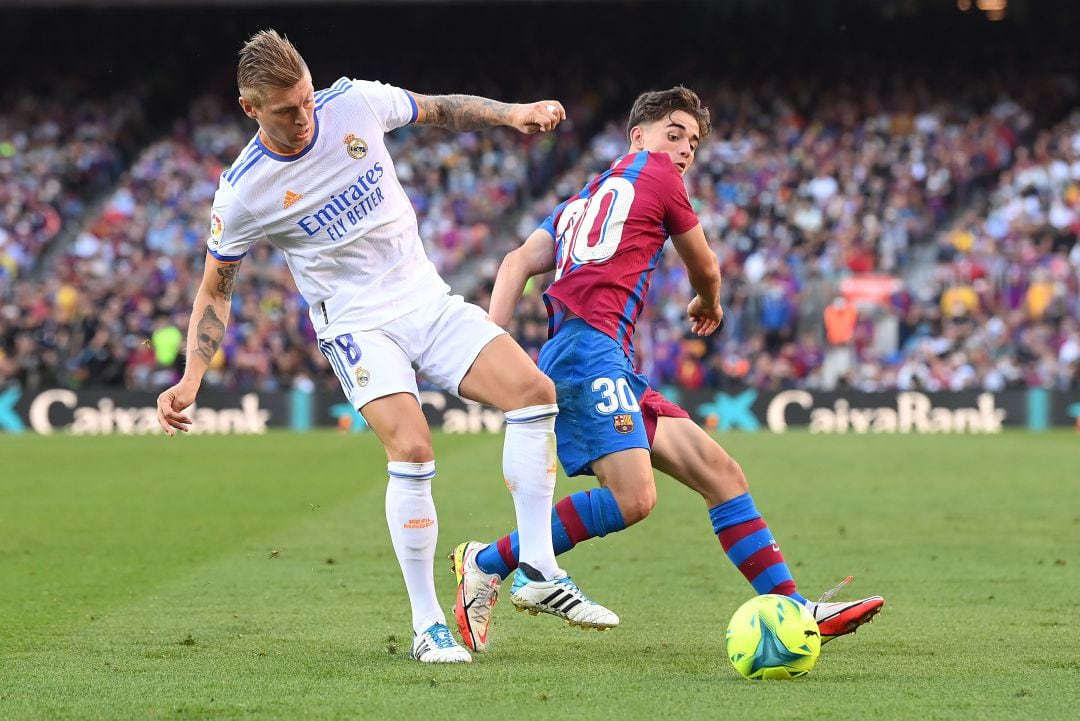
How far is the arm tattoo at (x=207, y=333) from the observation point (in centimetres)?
581

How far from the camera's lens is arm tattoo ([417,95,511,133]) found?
230 inches

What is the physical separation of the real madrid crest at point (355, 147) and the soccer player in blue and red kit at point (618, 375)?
795 millimetres

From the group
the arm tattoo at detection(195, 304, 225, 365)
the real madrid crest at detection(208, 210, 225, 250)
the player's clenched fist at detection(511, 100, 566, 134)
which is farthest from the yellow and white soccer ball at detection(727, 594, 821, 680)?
the real madrid crest at detection(208, 210, 225, 250)

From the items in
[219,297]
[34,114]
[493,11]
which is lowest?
[219,297]

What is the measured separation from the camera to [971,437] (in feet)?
70.4

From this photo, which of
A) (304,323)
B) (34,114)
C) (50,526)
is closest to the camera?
(50,526)

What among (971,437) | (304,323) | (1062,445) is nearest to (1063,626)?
(1062,445)

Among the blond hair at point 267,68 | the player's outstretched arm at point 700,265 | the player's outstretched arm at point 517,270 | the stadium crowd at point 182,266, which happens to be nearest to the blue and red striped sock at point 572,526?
the player's outstretched arm at point 517,270

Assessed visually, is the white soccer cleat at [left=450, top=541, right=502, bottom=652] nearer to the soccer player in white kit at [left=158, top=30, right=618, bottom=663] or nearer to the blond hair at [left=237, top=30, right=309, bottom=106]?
the soccer player in white kit at [left=158, top=30, right=618, bottom=663]

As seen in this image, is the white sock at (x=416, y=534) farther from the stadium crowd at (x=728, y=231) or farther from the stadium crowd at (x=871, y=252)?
the stadium crowd at (x=871, y=252)

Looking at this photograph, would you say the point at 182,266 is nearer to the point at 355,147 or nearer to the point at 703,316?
the point at 703,316

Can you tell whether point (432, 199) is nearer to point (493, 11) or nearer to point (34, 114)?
point (493, 11)

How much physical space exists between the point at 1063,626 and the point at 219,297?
3759 millimetres

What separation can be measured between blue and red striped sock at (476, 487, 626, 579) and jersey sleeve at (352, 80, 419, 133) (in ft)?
5.42
